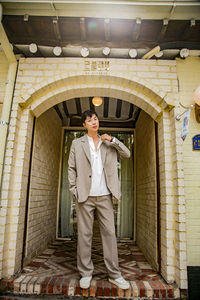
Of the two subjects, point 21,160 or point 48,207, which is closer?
point 21,160

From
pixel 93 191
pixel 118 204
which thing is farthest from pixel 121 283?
pixel 118 204

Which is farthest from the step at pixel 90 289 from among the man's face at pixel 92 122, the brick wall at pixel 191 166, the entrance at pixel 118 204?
the entrance at pixel 118 204

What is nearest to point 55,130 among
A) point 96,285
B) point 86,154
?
point 86,154

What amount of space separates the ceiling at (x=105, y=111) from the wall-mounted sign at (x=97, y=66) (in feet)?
5.07

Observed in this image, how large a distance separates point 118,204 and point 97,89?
3.25m

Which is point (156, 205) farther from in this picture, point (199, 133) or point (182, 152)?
point (199, 133)

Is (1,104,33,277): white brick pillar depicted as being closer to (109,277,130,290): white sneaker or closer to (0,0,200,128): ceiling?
(0,0,200,128): ceiling

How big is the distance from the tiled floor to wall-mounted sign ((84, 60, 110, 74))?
2.91 m

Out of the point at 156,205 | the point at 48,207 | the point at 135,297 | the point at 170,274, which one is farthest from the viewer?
the point at 48,207

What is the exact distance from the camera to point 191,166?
277cm

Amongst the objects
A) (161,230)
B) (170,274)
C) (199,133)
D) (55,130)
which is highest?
(55,130)

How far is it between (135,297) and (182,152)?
6.25ft

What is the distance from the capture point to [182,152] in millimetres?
2752

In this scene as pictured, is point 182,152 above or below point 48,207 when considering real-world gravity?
above
